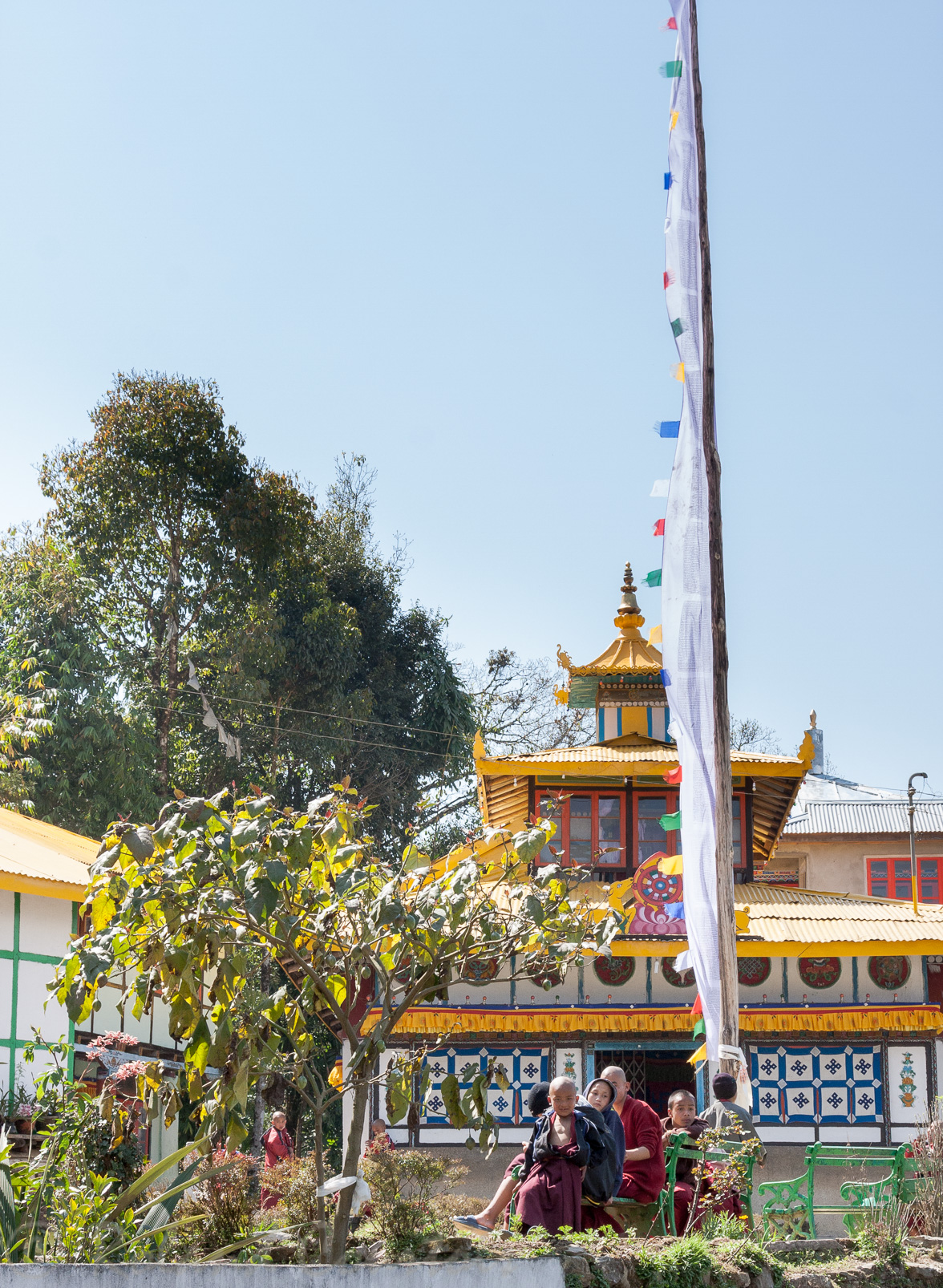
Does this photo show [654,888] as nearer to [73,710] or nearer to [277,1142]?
[277,1142]

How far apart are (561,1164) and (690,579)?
5998 mm

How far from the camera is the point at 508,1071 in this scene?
19.4 m

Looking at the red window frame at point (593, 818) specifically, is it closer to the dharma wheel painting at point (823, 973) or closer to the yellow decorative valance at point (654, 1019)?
the yellow decorative valance at point (654, 1019)

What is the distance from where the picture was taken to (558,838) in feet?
71.4

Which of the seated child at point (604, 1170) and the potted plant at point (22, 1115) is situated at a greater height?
the seated child at point (604, 1170)

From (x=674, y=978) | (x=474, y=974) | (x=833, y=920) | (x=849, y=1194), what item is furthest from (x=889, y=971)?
(x=474, y=974)

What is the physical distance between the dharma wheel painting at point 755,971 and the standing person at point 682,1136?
29.6 feet

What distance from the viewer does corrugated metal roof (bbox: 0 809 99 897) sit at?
16.4m

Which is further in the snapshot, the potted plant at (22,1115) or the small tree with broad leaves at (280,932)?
the potted plant at (22,1115)

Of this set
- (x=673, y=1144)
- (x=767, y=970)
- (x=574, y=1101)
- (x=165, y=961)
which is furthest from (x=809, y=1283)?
(x=767, y=970)

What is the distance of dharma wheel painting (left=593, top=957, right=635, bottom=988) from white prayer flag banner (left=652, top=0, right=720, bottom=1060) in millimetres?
7525

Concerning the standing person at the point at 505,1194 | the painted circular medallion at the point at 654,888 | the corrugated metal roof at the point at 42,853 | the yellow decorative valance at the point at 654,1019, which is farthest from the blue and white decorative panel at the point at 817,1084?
the standing person at the point at 505,1194

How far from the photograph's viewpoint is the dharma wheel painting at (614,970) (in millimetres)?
19812

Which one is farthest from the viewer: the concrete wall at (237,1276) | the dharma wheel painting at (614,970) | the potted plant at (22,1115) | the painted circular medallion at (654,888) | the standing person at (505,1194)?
the dharma wheel painting at (614,970)
